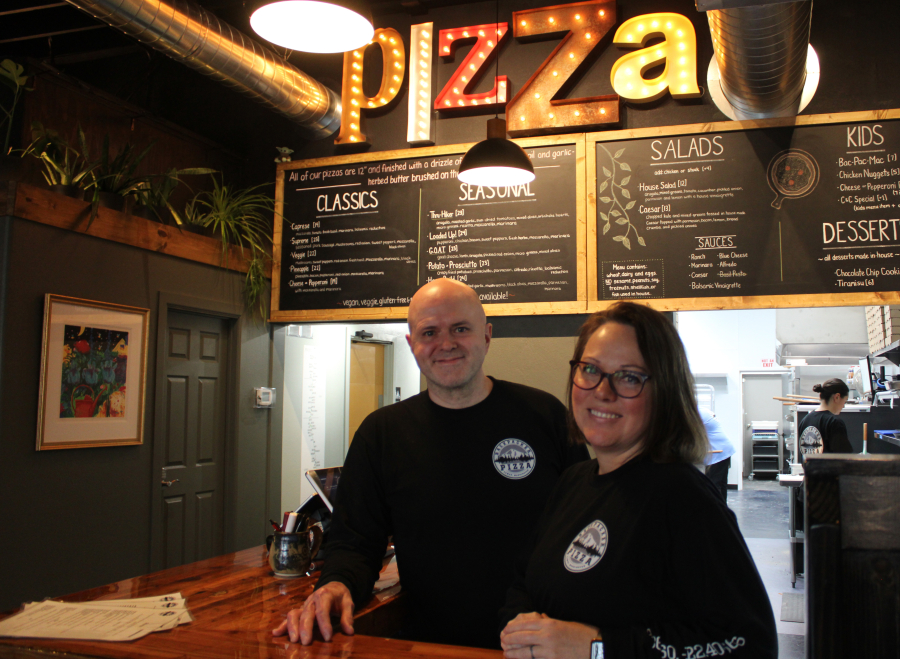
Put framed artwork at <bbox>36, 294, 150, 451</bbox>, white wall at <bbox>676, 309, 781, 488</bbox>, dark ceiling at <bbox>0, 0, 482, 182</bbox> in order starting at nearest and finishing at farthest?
framed artwork at <bbox>36, 294, 150, 451</bbox>
dark ceiling at <bbox>0, 0, 482, 182</bbox>
white wall at <bbox>676, 309, 781, 488</bbox>

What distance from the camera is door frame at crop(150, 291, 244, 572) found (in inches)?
149

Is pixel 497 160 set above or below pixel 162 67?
below

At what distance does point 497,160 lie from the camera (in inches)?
122

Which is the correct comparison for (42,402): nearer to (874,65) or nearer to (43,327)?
(43,327)

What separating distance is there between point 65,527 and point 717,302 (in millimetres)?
3375

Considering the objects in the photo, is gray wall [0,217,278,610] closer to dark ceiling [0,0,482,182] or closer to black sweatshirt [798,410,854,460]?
dark ceiling [0,0,482,182]

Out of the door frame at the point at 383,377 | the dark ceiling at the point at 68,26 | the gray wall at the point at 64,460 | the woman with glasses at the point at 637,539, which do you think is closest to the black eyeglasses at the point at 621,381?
the woman with glasses at the point at 637,539

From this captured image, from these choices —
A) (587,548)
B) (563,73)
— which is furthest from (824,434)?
(587,548)

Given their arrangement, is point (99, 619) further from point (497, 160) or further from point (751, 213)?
point (751, 213)

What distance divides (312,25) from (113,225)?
1861mm

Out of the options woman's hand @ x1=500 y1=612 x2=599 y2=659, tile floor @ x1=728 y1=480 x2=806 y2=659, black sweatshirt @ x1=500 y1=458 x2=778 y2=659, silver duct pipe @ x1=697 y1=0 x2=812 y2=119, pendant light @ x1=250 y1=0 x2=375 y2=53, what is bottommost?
tile floor @ x1=728 y1=480 x2=806 y2=659

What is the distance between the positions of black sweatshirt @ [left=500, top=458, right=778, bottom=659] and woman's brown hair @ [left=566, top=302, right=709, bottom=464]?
0.12 feet

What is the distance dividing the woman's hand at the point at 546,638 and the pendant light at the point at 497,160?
2.33m

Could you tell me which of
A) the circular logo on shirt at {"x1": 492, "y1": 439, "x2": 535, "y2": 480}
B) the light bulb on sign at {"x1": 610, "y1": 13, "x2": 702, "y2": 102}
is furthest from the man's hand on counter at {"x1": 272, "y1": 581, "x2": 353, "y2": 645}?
the light bulb on sign at {"x1": 610, "y1": 13, "x2": 702, "y2": 102}
